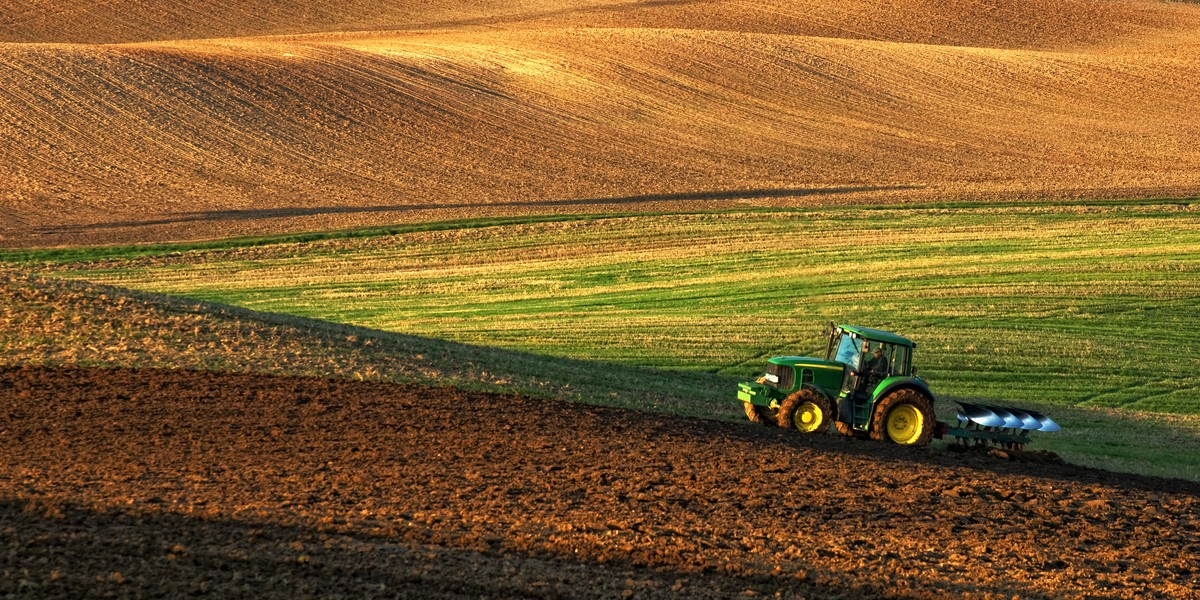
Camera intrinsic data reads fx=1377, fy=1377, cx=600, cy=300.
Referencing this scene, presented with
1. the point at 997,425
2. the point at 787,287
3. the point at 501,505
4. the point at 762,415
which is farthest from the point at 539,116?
the point at 501,505

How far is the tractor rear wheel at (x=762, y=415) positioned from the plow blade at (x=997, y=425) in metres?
2.28

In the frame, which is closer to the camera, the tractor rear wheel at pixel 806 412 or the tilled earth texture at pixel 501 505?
the tilled earth texture at pixel 501 505

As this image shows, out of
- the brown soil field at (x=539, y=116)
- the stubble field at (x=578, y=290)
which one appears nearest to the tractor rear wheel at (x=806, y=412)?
the stubble field at (x=578, y=290)

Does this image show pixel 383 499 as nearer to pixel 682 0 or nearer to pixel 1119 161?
pixel 1119 161

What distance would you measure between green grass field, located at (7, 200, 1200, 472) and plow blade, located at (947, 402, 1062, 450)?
1.88 metres

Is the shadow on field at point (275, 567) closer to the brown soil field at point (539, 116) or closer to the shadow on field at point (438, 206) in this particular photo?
the brown soil field at point (539, 116)

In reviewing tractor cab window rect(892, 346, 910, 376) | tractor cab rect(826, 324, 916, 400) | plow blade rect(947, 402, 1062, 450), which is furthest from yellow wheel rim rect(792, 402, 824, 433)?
plow blade rect(947, 402, 1062, 450)

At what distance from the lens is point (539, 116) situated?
170 ft

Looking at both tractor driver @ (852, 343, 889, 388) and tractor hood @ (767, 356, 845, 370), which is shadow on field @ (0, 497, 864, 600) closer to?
tractor hood @ (767, 356, 845, 370)

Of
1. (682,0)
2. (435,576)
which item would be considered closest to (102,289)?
(435,576)

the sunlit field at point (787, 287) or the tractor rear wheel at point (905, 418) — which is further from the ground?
the sunlit field at point (787, 287)

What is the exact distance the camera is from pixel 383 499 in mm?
13086

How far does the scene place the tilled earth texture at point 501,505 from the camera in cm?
1103

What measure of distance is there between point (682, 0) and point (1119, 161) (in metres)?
34.3
